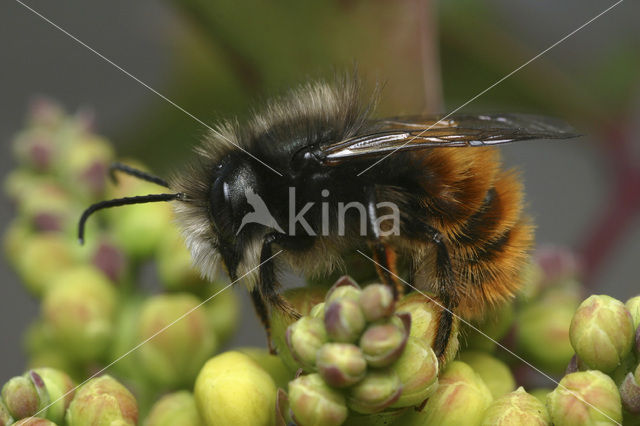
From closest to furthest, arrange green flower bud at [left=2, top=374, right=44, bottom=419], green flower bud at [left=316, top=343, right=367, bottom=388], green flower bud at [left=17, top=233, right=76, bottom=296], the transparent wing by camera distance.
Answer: green flower bud at [left=316, top=343, right=367, bottom=388]
green flower bud at [left=2, top=374, right=44, bottom=419]
the transparent wing
green flower bud at [left=17, top=233, right=76, bottom=296]

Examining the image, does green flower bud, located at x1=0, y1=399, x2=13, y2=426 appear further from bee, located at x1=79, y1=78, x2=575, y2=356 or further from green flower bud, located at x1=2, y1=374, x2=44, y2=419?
bee, located at x1=79, y1=78, x2=575, y2=356

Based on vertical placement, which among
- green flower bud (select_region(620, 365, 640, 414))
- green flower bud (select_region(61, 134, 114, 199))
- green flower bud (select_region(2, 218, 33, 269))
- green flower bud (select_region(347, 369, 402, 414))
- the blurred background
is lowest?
green flower bud (select_region(620, 365, 640, 414))

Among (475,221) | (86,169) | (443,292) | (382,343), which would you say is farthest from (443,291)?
(86,169)

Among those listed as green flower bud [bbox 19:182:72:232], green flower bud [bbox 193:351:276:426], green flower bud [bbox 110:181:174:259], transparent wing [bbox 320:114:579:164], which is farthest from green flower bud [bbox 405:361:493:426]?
green flower bud [bbox 19:182:72:232]

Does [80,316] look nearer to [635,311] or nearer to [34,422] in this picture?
[34,422]

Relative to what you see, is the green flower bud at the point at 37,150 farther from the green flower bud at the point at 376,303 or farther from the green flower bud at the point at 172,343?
the green flower bud at the point at 376,303

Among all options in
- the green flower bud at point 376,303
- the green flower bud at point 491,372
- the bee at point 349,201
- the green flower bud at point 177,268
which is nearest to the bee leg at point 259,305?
the bee at point 349,201
